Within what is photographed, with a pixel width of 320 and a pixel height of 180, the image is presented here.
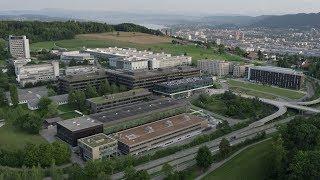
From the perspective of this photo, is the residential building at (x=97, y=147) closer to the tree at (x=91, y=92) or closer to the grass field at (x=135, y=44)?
the tree at (x=91, y=92)

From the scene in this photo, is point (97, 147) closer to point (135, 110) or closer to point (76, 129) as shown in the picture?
point (76, 129)

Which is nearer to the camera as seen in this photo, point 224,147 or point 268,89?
point 224,147

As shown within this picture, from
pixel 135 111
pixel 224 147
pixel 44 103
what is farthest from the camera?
pixel 44 103

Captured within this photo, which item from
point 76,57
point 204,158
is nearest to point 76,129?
point 204,158

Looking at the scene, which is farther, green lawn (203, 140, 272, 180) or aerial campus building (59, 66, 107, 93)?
aerial campus building (59, 66, 107, 93)

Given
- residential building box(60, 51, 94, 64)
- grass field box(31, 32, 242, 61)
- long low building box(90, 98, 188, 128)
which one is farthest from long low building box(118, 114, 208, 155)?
grass field box(31, 32, 242, 61)

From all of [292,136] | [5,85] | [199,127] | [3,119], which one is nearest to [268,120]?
[199,127]

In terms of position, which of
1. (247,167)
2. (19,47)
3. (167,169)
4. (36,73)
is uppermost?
(19,47)

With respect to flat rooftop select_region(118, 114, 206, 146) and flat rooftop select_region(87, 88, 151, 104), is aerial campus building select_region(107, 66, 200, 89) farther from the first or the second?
flat rooftop select_region(118, 114, 206, 146)
